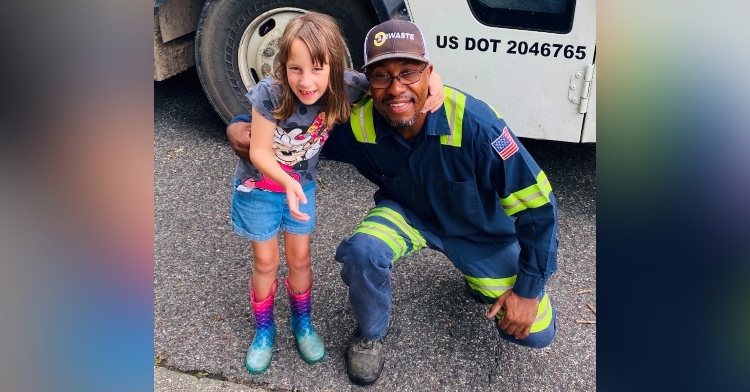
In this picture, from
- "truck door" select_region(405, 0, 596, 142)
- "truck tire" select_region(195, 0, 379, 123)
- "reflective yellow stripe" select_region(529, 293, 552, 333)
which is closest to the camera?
"reflective yellow stripe" select_region(529, 293, 552, 333)

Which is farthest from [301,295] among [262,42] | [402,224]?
[262,42]

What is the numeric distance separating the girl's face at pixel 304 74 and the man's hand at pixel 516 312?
0.95 metres

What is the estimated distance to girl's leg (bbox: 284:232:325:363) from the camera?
2.22 metres

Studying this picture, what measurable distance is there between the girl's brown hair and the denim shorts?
31 centimetres

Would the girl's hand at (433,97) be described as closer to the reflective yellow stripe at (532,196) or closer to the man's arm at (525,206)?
the man's arm at (525,206)

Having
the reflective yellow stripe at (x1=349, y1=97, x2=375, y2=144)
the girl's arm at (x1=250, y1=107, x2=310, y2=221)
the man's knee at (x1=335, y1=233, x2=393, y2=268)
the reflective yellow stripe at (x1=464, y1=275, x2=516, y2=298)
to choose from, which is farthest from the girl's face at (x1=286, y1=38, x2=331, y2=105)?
the reflective yellow stripe at (x1=464, y1=275, x2=516, y2=298)

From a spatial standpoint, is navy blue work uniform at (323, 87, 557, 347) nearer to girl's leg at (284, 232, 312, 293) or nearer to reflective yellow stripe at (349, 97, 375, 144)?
reflective yellow stripe at (349, 97, 375, 144)

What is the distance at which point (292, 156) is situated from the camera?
2.04 meters

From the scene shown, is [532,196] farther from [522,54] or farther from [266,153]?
[522,54]
